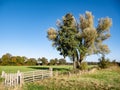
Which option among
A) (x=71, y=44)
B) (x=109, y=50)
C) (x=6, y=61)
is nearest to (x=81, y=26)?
(x=71, y=44)

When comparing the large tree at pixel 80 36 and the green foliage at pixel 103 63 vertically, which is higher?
the large tree at pixel 80 36

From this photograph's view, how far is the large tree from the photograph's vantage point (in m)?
36.9

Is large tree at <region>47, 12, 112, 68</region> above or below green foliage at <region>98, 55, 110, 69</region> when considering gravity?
above

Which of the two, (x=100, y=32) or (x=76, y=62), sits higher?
(x=100, y=32)

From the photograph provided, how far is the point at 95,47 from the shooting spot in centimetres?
4059

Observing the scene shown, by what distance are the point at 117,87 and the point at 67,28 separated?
70.3 ft

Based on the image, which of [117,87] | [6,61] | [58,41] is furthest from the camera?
[6,61]

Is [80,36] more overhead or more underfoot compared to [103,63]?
more overhead

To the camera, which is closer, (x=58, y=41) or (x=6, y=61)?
(x=58, y=41)

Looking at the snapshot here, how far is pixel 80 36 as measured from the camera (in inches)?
1503

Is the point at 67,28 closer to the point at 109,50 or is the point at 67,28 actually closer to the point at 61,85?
the point at 109,50

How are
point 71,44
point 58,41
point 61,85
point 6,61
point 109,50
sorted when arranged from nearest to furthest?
point 61,85 → point 71,44 → point 58,41 → point 109,50 → point 6,61

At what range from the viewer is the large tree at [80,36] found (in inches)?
1453

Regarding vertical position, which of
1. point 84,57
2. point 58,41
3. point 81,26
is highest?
A: point 81,26
